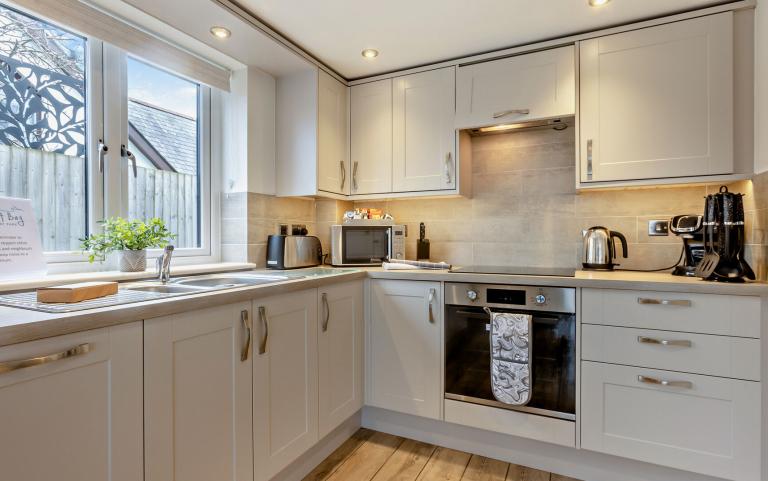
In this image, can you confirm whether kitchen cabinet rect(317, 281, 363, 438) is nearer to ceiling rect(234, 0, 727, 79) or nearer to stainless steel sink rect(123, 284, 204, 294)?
stainless steel sink rect(123, 284, 204, 294)

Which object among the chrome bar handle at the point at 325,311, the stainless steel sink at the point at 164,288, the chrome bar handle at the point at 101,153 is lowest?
the chrome bar handle at the point at 325,311

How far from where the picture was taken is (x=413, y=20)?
2018mm

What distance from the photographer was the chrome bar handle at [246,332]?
4.88ft

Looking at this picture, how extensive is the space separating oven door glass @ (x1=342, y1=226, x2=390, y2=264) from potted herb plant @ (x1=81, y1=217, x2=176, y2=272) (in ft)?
3.63

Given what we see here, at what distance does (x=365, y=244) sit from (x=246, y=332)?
1.21 meters

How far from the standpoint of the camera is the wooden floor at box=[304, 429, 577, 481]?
1891mm

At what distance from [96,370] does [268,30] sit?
1760mm

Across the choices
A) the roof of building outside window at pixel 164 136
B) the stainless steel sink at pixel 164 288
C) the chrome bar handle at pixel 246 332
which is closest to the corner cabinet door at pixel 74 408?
the chrome bar handle at pixel 246 332

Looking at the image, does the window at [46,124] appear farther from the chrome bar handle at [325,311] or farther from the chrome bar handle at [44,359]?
the chrome bar handle at [325,311]

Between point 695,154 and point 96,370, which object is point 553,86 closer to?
point 695,154

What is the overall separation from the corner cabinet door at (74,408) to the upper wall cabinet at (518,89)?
2039 mm

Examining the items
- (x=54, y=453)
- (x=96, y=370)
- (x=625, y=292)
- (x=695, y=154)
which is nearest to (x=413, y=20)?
(x=695, y=154)

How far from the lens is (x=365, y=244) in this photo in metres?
2.60

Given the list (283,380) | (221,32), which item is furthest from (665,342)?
(221,32)
